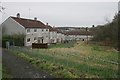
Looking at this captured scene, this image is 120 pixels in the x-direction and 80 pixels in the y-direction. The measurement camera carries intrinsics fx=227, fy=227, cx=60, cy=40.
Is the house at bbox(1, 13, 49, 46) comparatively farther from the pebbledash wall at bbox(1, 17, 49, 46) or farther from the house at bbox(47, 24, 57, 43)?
the house at bbox(47, 24, 57, 43)

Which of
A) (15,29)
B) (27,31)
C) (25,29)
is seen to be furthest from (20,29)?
(27,31)

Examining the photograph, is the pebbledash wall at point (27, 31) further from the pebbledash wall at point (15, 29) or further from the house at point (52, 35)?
the house at point (52, 35)

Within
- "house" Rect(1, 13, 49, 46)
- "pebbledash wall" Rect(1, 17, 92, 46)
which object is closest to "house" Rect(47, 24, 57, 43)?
"pebbledash wall" Rect(1, 17, 92, 46)

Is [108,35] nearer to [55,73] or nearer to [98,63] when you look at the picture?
[98,63]

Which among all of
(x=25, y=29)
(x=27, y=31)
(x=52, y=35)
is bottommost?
(x=52, y=35)

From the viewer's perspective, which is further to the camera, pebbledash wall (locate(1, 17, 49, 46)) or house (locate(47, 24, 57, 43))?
house (locate(47, 24, 57, 43))

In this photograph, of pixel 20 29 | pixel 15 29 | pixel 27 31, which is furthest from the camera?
pixel 27 31

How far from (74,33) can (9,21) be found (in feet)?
210

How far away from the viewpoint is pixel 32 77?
12.8 meters

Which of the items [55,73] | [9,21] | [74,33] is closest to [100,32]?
[9,21]

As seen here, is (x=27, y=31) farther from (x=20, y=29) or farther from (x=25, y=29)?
(x=20, y=29)

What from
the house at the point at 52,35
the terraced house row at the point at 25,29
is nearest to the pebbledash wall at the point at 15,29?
the terraced house row at the point at 25,29

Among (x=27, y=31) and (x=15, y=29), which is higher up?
(x=15, y=29)

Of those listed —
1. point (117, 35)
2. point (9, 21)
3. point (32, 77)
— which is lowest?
point (32, 77)
